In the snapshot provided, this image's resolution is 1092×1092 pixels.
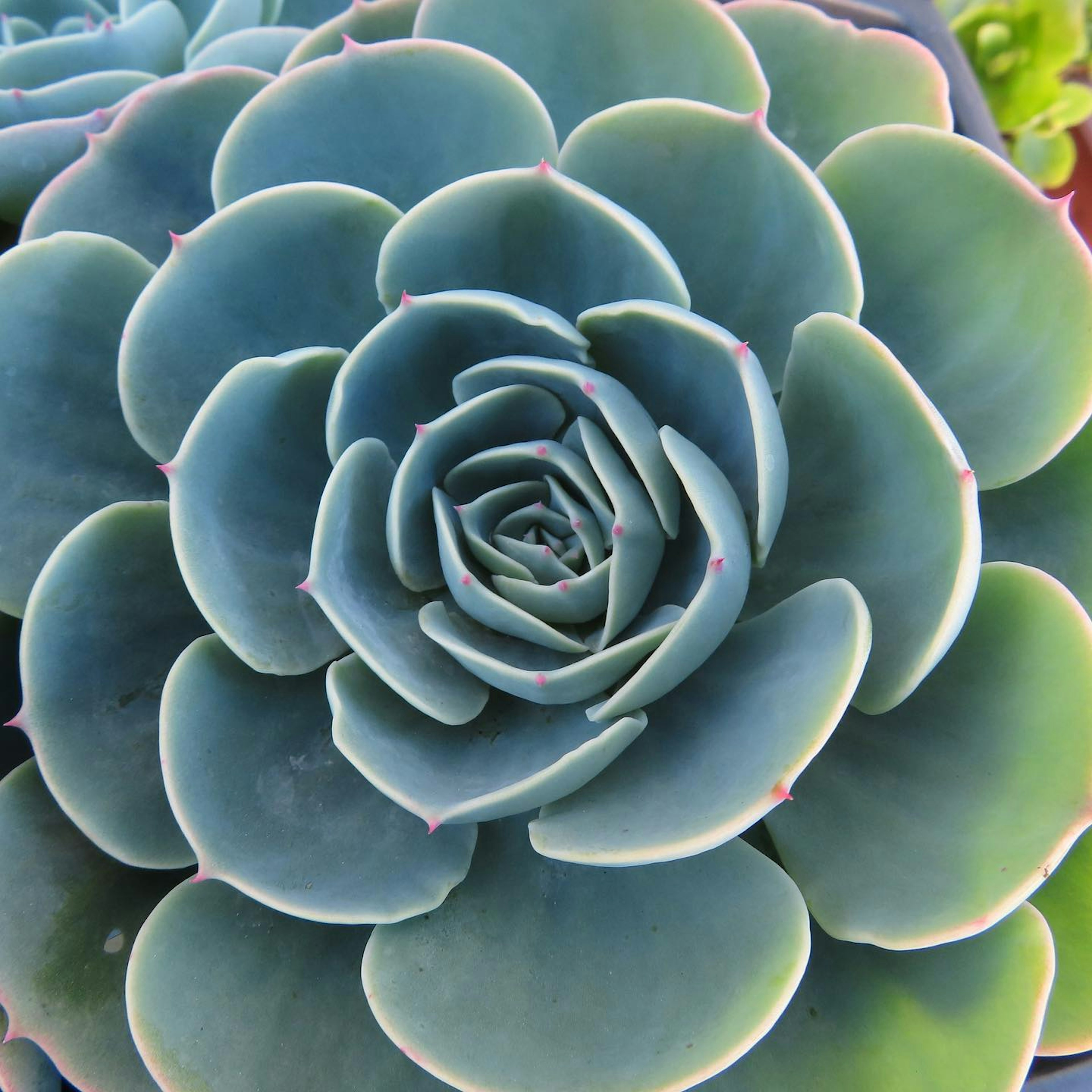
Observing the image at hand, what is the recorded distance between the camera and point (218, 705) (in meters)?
0.71

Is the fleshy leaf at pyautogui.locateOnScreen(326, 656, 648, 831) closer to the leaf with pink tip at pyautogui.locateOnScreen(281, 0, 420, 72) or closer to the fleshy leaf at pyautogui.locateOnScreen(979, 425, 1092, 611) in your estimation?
the fleshy leaf at pyautogui.locateOnScreen(979, 425, 1092, 611)

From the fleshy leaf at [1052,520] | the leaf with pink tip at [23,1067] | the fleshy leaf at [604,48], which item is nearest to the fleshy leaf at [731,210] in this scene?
the fleshy leaf at [604,48]

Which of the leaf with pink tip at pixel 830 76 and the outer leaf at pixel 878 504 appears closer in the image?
the outer leaf at pixel 878 504

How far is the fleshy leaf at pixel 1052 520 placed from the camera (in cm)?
75

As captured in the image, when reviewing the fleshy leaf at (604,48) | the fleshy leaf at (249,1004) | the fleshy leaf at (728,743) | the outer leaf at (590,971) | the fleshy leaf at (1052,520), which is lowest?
the fleshy leaf at (249,1004)

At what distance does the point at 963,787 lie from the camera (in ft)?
2.13

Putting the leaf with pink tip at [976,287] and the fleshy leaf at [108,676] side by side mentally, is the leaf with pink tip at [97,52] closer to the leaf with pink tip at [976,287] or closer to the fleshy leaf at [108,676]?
the fleshy leaf at [108,676]

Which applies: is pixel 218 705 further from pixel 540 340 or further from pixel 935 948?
pixel 935 948

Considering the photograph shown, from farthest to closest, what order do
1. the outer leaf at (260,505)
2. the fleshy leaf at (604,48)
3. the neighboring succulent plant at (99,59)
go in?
the neighboring succulent plant at (99,59) < the fleshy leaf at (604,48) < the outer leaf at (260,505)

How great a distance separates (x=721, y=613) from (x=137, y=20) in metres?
0.93

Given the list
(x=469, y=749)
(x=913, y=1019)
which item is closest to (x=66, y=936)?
(x=469, y=749)

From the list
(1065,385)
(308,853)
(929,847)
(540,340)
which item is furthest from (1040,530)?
(308,853)

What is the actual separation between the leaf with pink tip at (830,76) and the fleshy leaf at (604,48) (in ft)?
0.39

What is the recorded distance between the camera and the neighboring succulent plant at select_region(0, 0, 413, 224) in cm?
93
